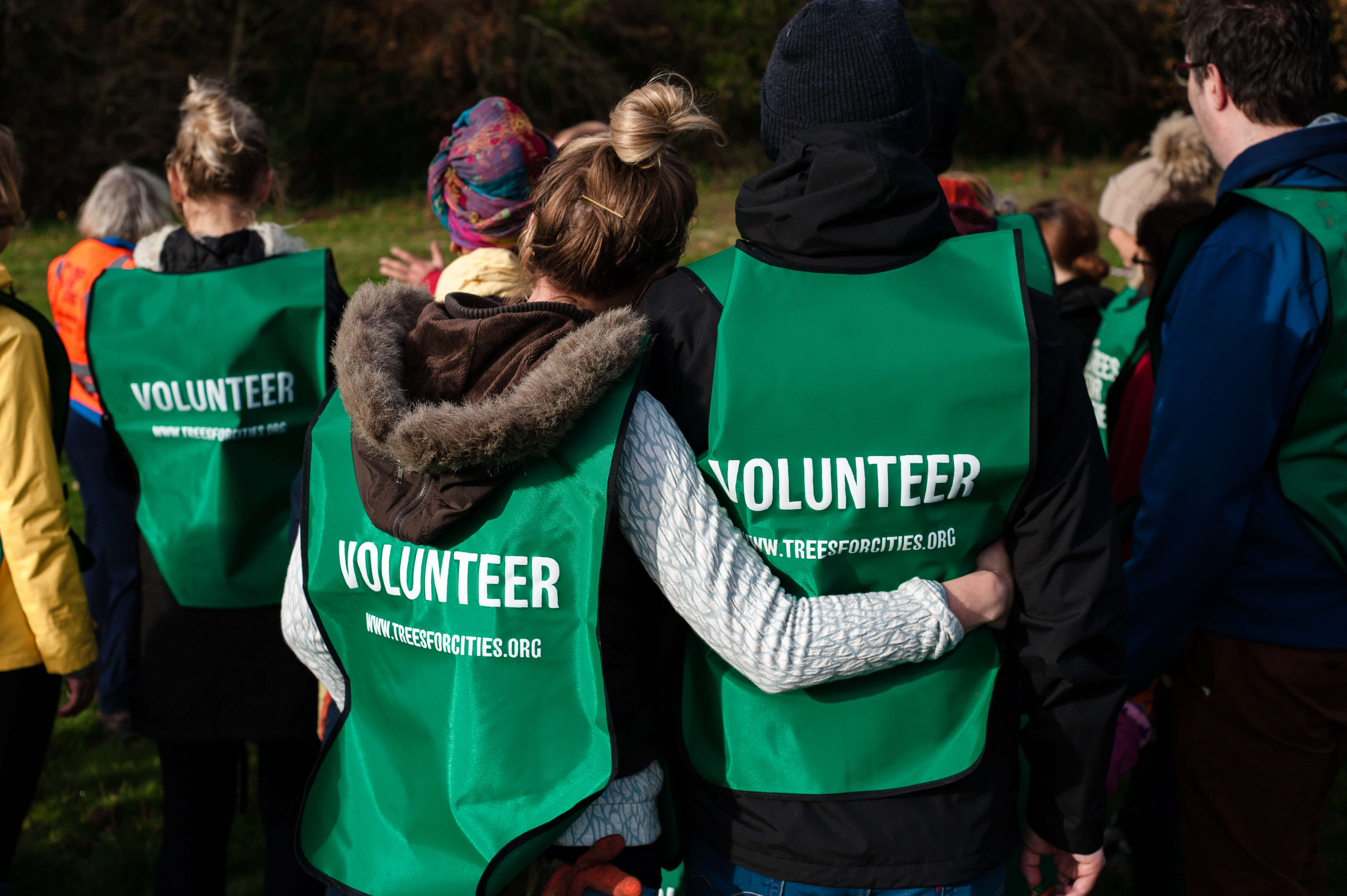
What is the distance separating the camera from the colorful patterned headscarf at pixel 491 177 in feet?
8.98

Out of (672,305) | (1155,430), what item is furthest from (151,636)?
(1155,430)

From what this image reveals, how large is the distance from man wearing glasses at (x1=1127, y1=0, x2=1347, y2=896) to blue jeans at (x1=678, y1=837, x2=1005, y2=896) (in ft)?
2.54

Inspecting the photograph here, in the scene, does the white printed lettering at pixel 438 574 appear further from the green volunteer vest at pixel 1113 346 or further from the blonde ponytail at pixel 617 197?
the green volunteer vest at pixel 1113 346

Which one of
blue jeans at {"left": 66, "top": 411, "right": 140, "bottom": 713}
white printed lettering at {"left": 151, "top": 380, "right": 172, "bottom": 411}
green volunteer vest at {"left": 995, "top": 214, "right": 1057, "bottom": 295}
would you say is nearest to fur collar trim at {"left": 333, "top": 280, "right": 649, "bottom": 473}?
green volunteer vest at {"left": 995, "top": 214, "right": 1057, "bottom": 295}

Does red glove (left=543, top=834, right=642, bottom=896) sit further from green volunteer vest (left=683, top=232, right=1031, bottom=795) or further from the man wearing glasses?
the man wearing glasses

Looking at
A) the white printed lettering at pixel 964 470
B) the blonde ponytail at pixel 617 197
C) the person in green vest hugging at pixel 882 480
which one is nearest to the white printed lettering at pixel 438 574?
the person in green vest hugging at pixel 882 480

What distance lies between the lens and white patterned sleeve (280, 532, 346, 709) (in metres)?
1.72

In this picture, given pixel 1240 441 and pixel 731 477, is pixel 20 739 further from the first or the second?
pixel 1240 441

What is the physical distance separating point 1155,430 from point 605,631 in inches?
48.9

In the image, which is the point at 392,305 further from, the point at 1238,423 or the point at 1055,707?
the point at 1238,423

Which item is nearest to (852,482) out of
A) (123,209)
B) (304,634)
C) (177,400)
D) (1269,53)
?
(304,634)

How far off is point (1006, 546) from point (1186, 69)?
1392mm

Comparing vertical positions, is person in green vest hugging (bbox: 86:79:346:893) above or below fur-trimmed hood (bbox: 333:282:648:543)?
below

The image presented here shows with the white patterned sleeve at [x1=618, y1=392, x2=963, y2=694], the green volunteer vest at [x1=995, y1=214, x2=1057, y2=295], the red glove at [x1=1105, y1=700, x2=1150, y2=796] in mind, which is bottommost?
the red glove at [x1=1105, y1=700, x2=1150, y2=796]
